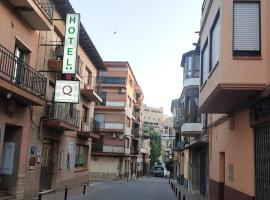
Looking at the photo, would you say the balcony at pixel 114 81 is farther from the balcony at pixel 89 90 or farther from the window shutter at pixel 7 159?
the window shutter at pixel 7 159

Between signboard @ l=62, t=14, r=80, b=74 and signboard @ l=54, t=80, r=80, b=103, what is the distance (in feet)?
1.85

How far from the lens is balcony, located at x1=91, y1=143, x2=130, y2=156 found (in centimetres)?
5331

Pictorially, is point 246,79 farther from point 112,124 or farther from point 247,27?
point 112,124

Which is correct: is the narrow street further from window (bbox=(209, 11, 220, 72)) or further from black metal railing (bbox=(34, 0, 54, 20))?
window (bbox=(209, 11, 220, 72))

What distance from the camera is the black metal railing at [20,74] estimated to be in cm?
1423

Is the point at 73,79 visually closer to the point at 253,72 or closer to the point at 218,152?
the point at 218,152

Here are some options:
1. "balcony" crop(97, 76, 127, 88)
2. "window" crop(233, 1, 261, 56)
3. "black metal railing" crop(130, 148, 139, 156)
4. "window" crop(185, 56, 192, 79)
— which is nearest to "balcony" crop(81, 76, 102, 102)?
"window" crop(185, 56, 192, 79)

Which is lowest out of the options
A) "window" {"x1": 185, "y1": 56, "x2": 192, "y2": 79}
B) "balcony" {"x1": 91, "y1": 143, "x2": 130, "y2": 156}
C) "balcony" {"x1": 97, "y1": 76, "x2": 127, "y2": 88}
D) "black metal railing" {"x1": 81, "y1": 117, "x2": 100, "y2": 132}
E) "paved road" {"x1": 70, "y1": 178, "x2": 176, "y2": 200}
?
"paved road" {"x1": 70, "y1": 178, "x2": 176, "y2": 200}

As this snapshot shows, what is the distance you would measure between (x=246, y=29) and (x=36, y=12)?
25.9ft

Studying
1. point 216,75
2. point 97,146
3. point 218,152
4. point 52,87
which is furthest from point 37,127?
point 97,146

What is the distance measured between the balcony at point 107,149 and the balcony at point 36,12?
36.5m

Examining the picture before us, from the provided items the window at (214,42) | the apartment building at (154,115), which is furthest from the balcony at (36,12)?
the apartment building at (154,115)

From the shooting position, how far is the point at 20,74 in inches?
625

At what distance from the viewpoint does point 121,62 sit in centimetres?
5547
